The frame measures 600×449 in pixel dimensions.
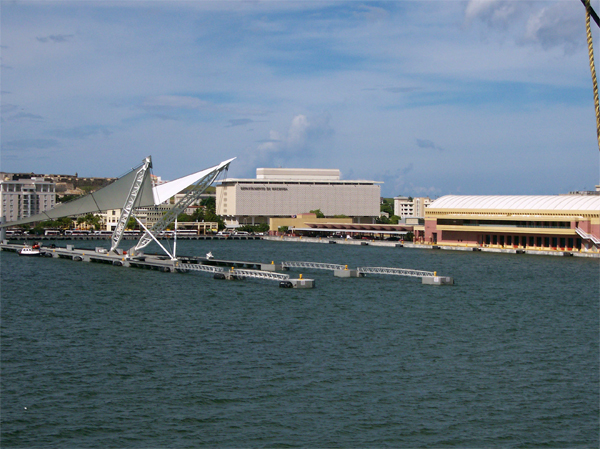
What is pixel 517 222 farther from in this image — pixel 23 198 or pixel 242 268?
pixel 23 198

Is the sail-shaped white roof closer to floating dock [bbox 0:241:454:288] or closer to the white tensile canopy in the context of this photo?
the white tensile canopy

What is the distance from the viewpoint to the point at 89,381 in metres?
24.7

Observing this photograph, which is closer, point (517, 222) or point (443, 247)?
point (517, 222)

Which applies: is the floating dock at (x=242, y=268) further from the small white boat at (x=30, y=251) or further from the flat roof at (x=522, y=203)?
the flat roof at (x=522, y=203)

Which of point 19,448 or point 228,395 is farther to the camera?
point 228,395

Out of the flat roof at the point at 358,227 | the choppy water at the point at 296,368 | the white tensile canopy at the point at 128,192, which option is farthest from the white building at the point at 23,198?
the choppy water at the point at 296,368

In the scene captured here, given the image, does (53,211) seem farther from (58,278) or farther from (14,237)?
(14,237)

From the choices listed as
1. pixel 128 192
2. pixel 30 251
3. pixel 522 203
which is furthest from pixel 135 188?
pixel 522 203

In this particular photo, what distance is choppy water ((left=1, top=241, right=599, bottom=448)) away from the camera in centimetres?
2036

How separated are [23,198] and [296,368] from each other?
5947 inches

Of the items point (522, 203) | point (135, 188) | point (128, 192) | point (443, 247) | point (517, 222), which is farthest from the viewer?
point (443, 247)

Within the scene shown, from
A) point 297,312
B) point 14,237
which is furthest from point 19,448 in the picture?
point 14,237

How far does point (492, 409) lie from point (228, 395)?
8.45m

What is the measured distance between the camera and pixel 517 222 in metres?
95.5
